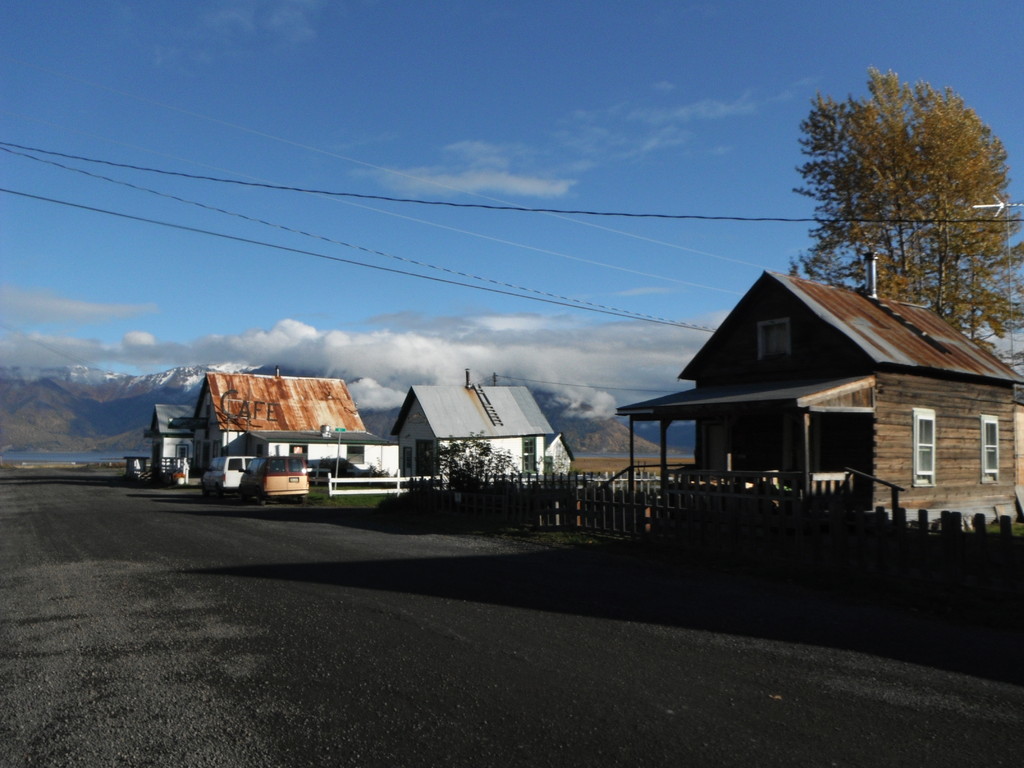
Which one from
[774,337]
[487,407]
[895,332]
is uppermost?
[895,332]

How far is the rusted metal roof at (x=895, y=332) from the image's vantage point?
20.9m

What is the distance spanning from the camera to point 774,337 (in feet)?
76.3

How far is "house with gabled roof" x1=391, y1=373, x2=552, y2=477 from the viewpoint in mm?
55906

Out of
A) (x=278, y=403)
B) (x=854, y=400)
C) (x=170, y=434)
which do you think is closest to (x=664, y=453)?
(x=854, y=400)

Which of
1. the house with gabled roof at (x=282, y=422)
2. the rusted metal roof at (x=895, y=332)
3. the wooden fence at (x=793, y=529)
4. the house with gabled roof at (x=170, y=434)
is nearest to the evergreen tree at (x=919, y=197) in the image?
the rusted metal roof at (x=895, y=332)

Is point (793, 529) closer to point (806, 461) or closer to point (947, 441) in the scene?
point (806, 461)

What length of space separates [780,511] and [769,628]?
5411mm

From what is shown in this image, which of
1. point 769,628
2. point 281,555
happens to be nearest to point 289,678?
point 769,628

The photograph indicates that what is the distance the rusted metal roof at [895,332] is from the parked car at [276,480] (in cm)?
Answer: 1901

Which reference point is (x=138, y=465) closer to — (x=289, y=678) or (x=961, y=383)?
(x=961, y=383)

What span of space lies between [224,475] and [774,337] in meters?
24.3

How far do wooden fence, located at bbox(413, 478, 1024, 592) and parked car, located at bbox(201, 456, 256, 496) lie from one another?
64.3ft

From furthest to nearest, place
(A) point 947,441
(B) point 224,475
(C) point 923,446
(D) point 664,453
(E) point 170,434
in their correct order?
(E) point 170,434 → (B) point 224,475 → (A) point 947,441 → (C) point 923,446 → (D) point 664,453

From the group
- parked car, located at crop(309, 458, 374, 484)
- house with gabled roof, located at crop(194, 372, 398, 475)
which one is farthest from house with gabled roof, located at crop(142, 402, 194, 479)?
parked car, located at crop(309, 458, 374, 484)
